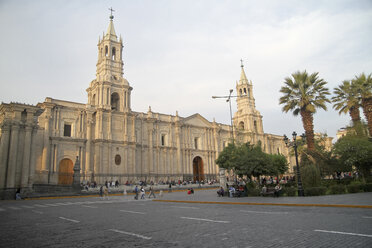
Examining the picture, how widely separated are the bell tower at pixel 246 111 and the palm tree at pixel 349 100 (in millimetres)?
31550

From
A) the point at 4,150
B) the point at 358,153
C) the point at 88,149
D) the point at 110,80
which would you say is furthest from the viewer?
the point at 110,80

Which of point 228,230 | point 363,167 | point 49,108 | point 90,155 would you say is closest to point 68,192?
point 90,155

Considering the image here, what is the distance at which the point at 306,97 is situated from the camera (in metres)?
23.8

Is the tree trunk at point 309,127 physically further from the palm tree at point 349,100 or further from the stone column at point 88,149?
the stone column at point 88,149

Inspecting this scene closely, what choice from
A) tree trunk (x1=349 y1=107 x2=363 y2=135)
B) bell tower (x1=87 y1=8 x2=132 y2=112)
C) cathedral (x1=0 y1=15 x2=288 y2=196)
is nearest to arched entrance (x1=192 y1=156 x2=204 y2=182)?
cathedral (x1=0 y1=15 x2=288 y2=196)

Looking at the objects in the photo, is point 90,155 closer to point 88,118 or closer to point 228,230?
point 88,118

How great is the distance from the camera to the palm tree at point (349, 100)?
25.7 m

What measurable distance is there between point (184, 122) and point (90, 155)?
62.2 ft

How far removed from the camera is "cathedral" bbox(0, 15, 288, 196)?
79.9 feet

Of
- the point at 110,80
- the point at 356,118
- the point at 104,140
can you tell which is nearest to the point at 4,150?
the point at 104,140

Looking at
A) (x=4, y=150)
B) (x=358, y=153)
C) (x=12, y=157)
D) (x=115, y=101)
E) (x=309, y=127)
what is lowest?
(x=358, y=153)

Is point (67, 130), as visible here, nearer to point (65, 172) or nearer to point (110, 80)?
point (65, 172)

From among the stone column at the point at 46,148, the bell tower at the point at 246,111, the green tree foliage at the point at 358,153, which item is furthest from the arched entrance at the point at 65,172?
the bell tower at the point at 246,111

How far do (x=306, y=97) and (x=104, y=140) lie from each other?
2609cm
